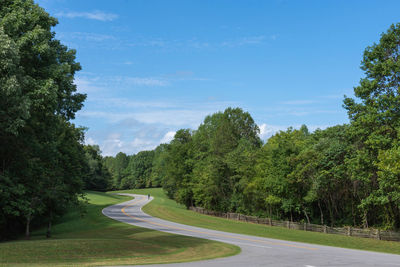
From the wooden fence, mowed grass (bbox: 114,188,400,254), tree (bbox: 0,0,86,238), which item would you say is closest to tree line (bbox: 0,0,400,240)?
tree (bbox: 0,0,86,238)

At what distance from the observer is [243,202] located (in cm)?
5897

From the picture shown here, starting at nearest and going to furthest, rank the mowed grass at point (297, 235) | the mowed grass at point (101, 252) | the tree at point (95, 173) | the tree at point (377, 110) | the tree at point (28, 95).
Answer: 1. the mowed grass at point (101, 252)
2. the tree at point (28, 95)
3. the mowed grass at point (297, 235)
4. the tree at point (377, 110)
5. the tree at point (95, 173)

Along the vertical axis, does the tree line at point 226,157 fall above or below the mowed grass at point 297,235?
above

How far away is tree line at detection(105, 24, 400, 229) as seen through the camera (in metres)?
30.7

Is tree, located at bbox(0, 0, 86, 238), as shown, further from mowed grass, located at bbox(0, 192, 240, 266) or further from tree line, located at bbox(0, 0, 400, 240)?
mowed grass, located at bbox(0, 192, 240, 266)

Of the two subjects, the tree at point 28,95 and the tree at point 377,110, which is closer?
the tree at point 28,95

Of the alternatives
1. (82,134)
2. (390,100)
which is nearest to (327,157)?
(390,100)

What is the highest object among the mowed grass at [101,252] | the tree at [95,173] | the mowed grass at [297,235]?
the tree at [95,173]

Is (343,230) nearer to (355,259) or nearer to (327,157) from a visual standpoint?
(327,157)

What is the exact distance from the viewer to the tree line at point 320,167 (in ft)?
101

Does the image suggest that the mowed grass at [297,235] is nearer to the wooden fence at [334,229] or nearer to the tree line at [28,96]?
the wooden fence at [334,229]

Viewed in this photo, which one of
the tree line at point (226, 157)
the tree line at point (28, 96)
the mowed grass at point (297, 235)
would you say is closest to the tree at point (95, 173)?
the tree line at point (226, 157)

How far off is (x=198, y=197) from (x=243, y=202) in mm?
11446

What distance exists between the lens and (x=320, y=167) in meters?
41.0
